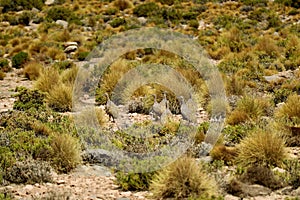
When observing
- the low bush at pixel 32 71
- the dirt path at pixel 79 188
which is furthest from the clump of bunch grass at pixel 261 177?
the low bush at pixel 32 71

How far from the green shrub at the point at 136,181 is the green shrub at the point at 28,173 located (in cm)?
110

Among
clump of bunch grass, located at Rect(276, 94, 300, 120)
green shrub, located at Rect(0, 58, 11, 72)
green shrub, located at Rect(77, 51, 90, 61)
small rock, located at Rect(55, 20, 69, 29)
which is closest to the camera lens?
clump of bunch grass, located at Rect(276, 94, 300, 120)

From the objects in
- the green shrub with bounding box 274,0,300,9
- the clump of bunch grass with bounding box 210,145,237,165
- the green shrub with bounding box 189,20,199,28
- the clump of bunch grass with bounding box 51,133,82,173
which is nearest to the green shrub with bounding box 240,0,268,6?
the green shrub with bounding box 274,0,300,9

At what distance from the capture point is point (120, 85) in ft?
44.4

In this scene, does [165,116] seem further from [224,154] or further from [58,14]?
[58,14]

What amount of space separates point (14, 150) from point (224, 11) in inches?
843

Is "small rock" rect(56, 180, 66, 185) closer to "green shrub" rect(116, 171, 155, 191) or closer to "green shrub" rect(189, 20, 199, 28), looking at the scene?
"green shrub" rect(116, 171, 155, 191)

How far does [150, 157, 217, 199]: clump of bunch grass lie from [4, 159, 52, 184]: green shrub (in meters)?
1.73

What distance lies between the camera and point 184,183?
267 inches

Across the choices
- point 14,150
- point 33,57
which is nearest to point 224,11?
point 33,57

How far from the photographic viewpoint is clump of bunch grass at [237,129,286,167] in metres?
7.79

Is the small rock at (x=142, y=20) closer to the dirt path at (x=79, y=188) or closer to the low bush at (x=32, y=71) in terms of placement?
the low bush at (x=32, y=71)

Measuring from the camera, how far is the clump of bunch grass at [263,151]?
779cm

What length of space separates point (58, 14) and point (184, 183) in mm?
22489
